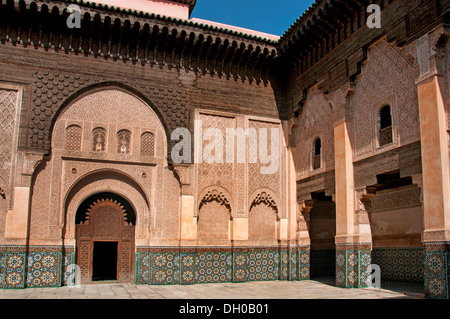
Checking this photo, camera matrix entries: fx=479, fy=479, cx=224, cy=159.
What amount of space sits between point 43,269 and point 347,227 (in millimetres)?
5016

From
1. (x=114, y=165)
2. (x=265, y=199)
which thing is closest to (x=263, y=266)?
(x=265, y=199)

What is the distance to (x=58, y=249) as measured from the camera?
798 cm

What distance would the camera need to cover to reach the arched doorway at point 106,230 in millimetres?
8438

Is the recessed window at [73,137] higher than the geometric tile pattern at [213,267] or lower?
higher

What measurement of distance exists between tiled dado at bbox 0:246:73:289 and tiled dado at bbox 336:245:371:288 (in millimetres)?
4674

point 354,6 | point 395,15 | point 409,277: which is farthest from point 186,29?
point 409,277

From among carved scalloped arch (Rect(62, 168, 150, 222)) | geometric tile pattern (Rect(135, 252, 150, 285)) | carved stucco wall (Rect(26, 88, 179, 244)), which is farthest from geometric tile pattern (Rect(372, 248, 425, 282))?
carved scalloped arch (Rect(62, 168, 150, 222))

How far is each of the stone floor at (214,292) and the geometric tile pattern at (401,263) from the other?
90 cm

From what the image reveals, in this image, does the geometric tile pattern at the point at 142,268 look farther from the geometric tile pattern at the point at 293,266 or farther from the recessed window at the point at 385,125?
the recessed window at the point at 385,125

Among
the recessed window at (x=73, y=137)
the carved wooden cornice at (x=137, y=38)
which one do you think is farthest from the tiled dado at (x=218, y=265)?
the carved wooden cornice at (x=137, y=38)

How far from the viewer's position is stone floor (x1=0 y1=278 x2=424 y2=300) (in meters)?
6.88

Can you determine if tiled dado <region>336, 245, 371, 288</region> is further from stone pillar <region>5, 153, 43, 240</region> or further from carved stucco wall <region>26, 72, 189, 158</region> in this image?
stone pillar <region>5, 153, 43, 240</region>

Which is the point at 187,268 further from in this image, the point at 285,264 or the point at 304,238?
the point at 304,238

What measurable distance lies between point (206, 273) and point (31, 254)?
10.1 feet
